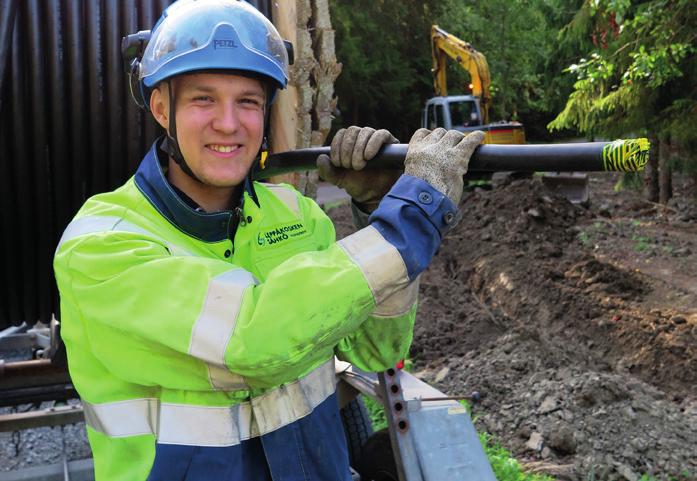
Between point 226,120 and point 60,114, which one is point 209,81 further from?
point 60,114

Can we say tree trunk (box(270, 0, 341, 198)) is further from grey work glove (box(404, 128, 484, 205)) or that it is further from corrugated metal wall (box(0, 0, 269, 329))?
grey work glove (box(404, 128, 484, 205))

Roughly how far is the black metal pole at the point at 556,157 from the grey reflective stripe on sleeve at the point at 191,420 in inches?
30.3

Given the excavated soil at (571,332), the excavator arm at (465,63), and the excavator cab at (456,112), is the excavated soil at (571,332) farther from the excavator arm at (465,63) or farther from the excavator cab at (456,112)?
the excavator arm at (465,63)

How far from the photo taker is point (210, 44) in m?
2.04

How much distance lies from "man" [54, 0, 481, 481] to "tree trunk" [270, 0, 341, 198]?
918 millimetres

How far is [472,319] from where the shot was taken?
315 inches

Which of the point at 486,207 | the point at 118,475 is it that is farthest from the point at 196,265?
the point at 486,207

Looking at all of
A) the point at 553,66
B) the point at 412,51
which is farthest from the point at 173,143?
the point at 412,51

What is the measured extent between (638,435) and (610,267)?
14.6 feet

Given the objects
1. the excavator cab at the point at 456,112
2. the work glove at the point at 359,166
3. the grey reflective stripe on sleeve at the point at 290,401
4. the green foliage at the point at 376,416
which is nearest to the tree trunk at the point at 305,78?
the work glove at the point at 359,166

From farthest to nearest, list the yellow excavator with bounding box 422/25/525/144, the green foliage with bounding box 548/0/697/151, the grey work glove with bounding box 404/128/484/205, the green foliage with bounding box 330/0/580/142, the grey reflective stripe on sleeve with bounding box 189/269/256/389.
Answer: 1. the green foliage with bounding box 330/0/580/142
2. the yellow excavator with bounding box 422/25/525/144
3. the green foliage with bounding box 548/0/697/151
4. the grey work glove with bounding box 404/128/484/205
5. the grey reflective stripe on sleeve with bounding box 189/269/256/389

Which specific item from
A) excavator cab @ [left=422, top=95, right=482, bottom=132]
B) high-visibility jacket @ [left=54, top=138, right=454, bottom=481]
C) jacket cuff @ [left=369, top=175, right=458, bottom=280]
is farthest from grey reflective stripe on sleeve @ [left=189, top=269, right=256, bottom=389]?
excavator cab @ [left=422, top=95, right=482, bottom=132]

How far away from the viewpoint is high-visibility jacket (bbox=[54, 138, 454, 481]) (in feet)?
5.88

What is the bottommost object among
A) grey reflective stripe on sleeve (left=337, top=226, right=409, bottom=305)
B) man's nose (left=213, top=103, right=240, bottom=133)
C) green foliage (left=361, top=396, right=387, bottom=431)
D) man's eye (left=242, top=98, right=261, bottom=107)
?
green foliage (left=361, top=396, right=387, bottom=431)
